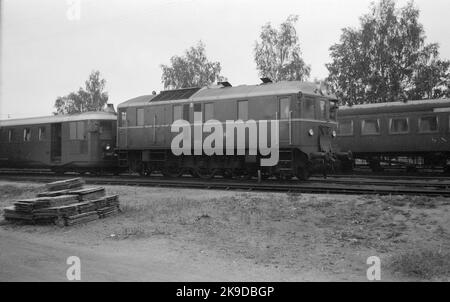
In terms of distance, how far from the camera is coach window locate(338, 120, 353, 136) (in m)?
23.5

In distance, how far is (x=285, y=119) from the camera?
15.7 meters

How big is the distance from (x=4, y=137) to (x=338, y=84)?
23.8 m

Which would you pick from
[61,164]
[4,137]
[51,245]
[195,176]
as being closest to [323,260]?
[51,245]

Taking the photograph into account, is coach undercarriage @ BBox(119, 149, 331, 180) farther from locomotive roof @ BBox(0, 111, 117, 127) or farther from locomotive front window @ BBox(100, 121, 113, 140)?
locomotive roof @ BBox(0, 111, 117, 127)

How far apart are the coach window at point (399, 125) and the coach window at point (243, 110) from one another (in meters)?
9.29

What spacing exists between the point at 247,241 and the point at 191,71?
126 ft

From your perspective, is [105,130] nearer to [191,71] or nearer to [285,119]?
[285,119]

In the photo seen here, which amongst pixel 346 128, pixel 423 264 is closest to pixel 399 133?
pixel 346 128

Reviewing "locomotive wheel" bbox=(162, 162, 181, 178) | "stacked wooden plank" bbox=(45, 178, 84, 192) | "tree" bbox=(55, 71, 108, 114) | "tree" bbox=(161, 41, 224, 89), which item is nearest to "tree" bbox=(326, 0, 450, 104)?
"tree" bbox=(161, 41, 224, 89)

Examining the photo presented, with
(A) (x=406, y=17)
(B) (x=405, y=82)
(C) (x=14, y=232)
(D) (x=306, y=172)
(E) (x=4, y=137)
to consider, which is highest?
(A) (x=406, y=17)

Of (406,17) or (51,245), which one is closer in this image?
(51,245)

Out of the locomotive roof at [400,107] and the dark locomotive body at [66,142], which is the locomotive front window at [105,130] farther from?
the locomotive roof at [400,107]
